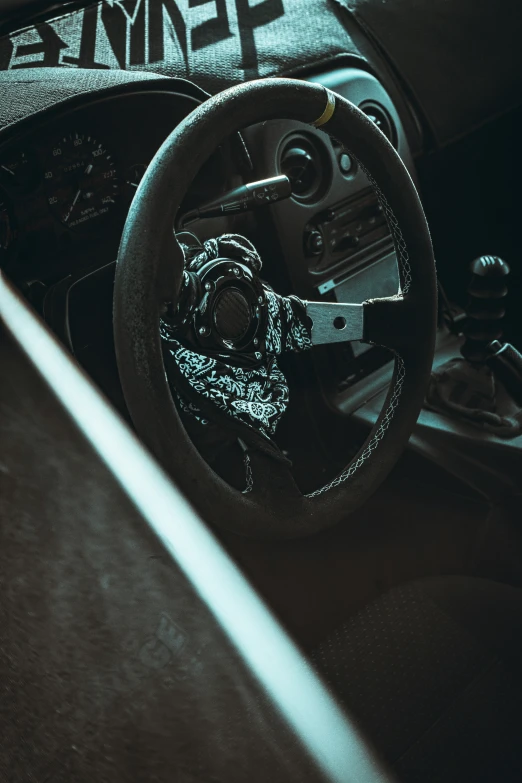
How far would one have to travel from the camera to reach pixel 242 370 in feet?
2.96

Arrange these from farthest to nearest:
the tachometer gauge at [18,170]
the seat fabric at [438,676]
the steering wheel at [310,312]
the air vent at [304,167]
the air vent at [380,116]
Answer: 1. the air vent at [380,116]
2. the air vent at [304,167]
3. the seat fabric at [438,676]
4. the tachometer gauge at [18,170]
5. the steering wheel at [310,312]

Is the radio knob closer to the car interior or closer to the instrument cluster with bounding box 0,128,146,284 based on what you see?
the car interior

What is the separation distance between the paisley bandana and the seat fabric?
448 millimetres

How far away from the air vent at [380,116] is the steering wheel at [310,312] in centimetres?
51

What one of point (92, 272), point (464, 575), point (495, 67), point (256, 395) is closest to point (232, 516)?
point (256, 395)

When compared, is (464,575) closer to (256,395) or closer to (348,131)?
(256,395)

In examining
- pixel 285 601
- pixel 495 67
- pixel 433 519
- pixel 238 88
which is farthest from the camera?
pixel 495 67

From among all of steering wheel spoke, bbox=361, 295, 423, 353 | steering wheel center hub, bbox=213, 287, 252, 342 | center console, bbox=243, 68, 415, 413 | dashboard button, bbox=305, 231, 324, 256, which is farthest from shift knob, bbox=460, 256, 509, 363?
steering wheel center hub, bbox=213, 287, 252, 342

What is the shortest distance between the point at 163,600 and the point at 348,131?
0.67 metres

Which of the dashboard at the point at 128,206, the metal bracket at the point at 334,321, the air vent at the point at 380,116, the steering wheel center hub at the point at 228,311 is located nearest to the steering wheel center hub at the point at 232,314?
the steering wheel center hub at the point at 228,311

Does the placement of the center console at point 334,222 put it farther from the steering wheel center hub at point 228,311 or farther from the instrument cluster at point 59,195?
the steering wheel center hub at point 228,311

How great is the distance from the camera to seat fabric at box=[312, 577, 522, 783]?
41.6 inches

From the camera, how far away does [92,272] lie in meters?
1.06

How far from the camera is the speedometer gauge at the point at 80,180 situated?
99 cm
